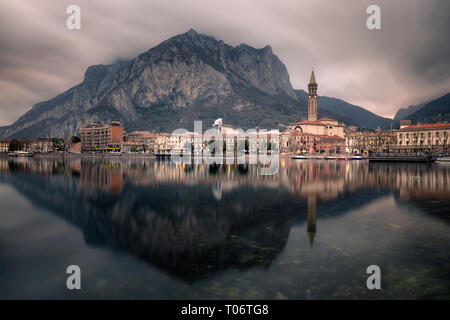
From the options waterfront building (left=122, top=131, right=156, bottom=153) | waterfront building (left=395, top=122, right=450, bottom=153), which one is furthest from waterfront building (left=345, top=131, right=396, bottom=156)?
waterfront building (left=122, top=131, right=156, bottom=153)

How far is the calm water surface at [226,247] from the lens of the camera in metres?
8.01

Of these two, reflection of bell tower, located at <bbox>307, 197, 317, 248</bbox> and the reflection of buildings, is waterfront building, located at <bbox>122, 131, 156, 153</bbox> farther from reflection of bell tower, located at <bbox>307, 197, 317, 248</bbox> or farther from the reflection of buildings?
reflection of bell tower, located at <bbox>307, 197, 317, 248</bbox>

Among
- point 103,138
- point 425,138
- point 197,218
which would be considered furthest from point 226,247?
point 103,138

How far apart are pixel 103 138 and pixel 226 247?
191248 mm

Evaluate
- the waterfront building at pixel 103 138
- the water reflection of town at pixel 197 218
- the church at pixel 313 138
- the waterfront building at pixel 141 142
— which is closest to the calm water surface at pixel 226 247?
the water reflection of town at pixel 197 218

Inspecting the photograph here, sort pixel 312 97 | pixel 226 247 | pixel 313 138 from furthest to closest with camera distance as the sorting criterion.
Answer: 1. pixel 312 97
2. pixel 313 138
3. pixel 226 247

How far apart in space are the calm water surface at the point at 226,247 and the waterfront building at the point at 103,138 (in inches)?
6431

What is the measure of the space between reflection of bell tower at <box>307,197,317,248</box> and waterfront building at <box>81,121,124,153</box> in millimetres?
165233

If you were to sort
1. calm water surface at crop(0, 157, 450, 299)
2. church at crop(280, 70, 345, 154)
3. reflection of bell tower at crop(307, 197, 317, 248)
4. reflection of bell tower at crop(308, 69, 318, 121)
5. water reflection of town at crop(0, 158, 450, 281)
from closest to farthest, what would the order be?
1. calm water surface at crop(0, 157, 450, 299)
2. water reflection of town at crop(0, 158, 450, 281)
3. reflection of bell tower at crop(307, 197, 317, 248)
4. church at crop(280, 70, 345, 154)
5. reflection of bell tower at crop(308, 69, 318, 121)

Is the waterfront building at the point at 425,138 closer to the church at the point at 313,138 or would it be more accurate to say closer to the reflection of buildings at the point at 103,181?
the church at the point at 313,138

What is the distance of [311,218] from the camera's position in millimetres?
16281

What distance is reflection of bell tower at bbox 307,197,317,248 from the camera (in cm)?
1312

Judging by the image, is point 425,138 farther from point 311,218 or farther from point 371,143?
point 311,218
